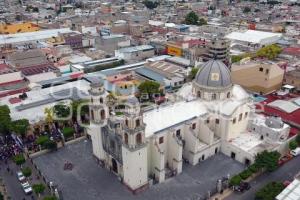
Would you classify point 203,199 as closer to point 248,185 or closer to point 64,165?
point 248,185

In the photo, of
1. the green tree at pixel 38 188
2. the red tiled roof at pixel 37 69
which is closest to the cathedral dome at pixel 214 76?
the green tree at pixel 38 188

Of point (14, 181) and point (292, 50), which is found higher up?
point (292, 50)

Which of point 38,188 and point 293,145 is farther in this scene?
point 293,145

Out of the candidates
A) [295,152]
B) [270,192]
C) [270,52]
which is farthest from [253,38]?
[270,192]

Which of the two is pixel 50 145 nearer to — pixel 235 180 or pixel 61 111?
pixel 61 111

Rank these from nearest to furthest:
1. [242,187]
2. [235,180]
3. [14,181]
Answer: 1. [235,180]
2. [242,187]
3. [14,181]

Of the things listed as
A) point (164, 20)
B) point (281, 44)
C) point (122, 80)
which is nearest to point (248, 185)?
point (122, 80)

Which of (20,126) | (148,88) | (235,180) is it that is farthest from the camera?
(148,88)
